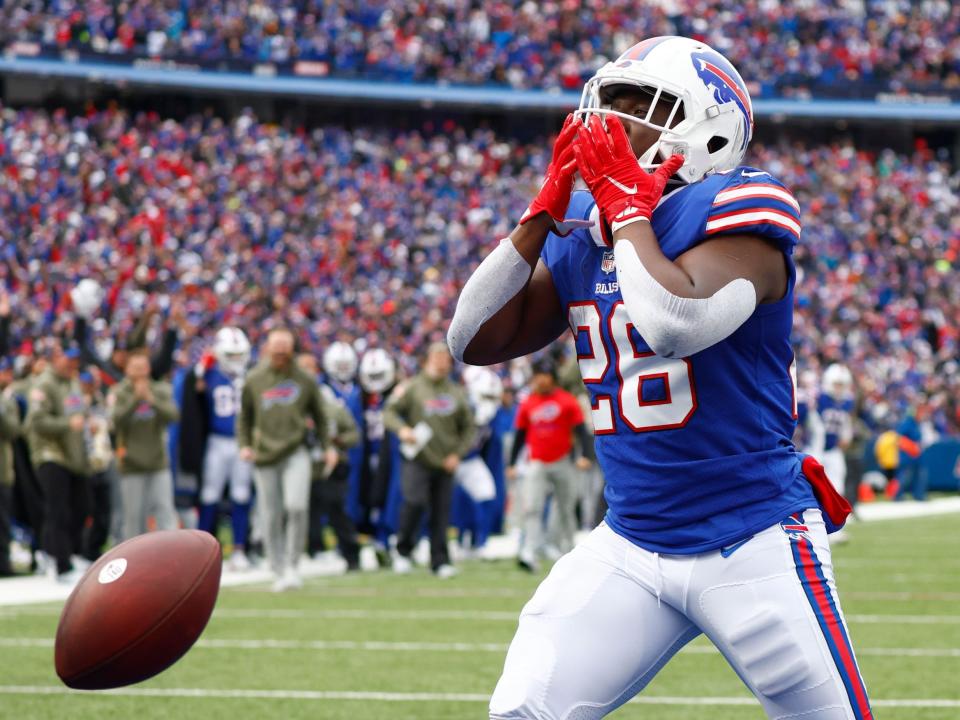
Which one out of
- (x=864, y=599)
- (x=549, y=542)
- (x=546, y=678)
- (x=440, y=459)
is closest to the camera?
(x=546, y=678)

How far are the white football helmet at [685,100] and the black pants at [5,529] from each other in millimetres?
8910

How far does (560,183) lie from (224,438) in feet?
29.4

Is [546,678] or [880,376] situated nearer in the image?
[546,678]

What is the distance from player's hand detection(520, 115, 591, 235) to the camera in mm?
3072

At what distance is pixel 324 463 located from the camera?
11.1 m

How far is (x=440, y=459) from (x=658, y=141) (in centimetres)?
805

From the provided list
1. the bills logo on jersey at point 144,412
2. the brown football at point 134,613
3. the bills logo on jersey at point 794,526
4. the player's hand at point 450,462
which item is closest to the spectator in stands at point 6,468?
the bills logo on jersey at point 144,412

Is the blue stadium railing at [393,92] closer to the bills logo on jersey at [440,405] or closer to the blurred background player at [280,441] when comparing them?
the bills logo on jersey at [440,405]

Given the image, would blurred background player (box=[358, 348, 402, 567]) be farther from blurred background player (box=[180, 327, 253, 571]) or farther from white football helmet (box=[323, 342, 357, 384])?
blurred background player (box=[180, 327, 253, 571])

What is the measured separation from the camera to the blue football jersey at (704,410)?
119 inches

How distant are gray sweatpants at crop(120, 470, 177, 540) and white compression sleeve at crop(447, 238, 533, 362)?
300 inches

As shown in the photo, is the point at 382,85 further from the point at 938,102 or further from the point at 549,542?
the point at 549,542

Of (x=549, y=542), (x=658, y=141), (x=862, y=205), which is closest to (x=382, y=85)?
(x=862, y=205)

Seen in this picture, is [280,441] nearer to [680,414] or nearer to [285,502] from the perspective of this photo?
[285,502]
